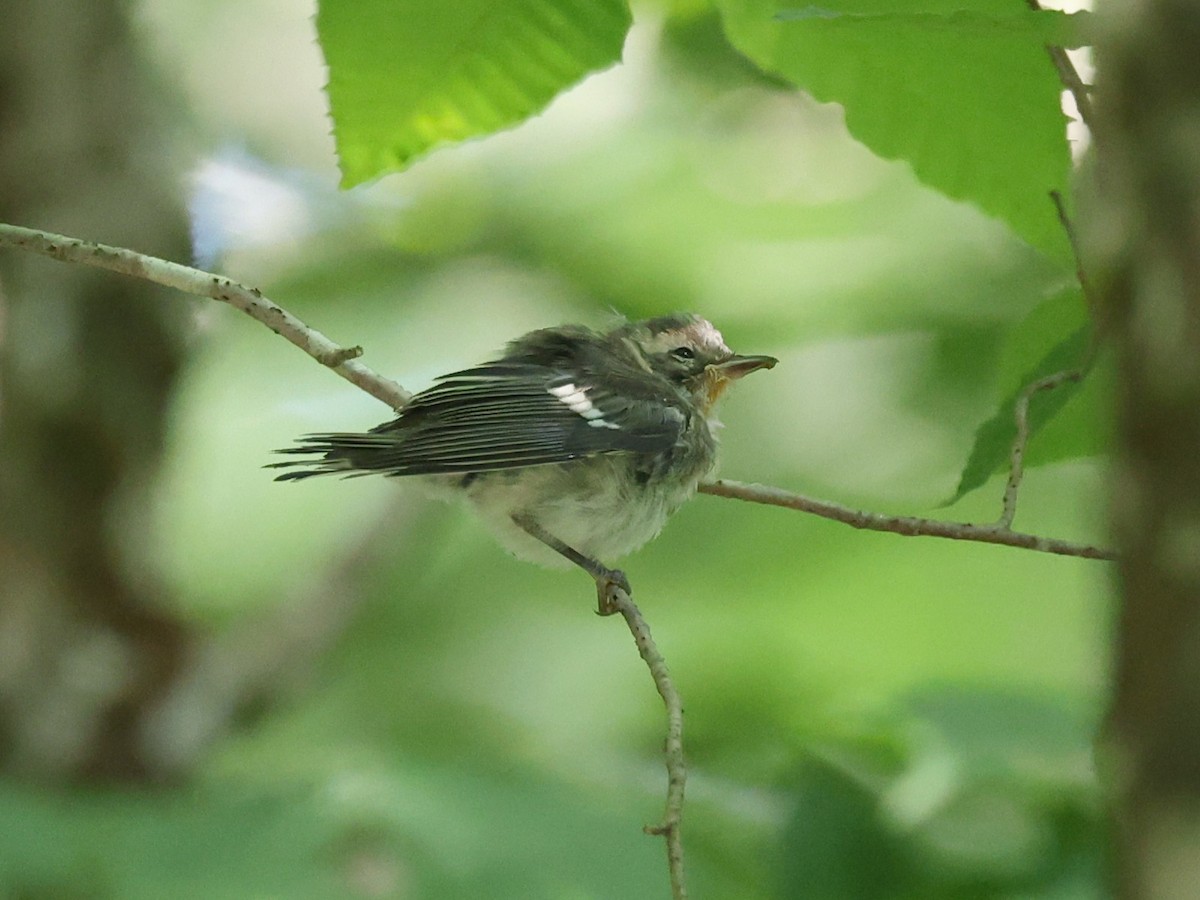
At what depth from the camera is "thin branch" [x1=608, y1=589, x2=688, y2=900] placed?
1.45 meters

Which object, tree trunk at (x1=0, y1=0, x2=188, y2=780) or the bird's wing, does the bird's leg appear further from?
tree trunk at (x1=0, y1=0, x2=188, y2=780)

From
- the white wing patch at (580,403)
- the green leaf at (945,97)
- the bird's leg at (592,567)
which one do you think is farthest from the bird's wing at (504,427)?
the green leaf at (945,97)

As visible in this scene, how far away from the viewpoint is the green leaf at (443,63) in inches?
61.7

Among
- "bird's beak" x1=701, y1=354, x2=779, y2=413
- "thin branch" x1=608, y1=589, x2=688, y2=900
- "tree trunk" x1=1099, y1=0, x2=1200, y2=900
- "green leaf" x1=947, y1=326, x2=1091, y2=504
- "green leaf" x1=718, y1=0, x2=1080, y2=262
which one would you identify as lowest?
"tree trunk" x1=1099, y1=0, x2=1200, y2=900

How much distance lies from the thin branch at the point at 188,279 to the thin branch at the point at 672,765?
59 centimetres

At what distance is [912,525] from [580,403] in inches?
47.2

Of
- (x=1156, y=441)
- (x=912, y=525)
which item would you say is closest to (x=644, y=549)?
(x=912, y=525)

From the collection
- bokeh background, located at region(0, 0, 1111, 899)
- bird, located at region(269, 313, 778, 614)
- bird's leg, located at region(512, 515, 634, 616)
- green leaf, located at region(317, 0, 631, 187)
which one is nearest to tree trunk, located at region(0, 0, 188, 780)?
bokeh background, located at region(0, 0, 1111, 899)

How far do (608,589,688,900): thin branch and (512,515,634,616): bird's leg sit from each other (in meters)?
0.61

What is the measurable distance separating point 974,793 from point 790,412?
238 centimetres

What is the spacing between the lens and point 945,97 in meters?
1.58

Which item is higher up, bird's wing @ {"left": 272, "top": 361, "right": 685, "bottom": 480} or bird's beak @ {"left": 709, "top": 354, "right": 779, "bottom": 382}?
bird's beak @ {"left": 709, "top": 354, "right": 779, "bottom": 382}

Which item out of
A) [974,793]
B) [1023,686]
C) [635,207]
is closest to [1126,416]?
[974,793]

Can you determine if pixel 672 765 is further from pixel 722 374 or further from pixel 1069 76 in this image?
pixel 722 374
